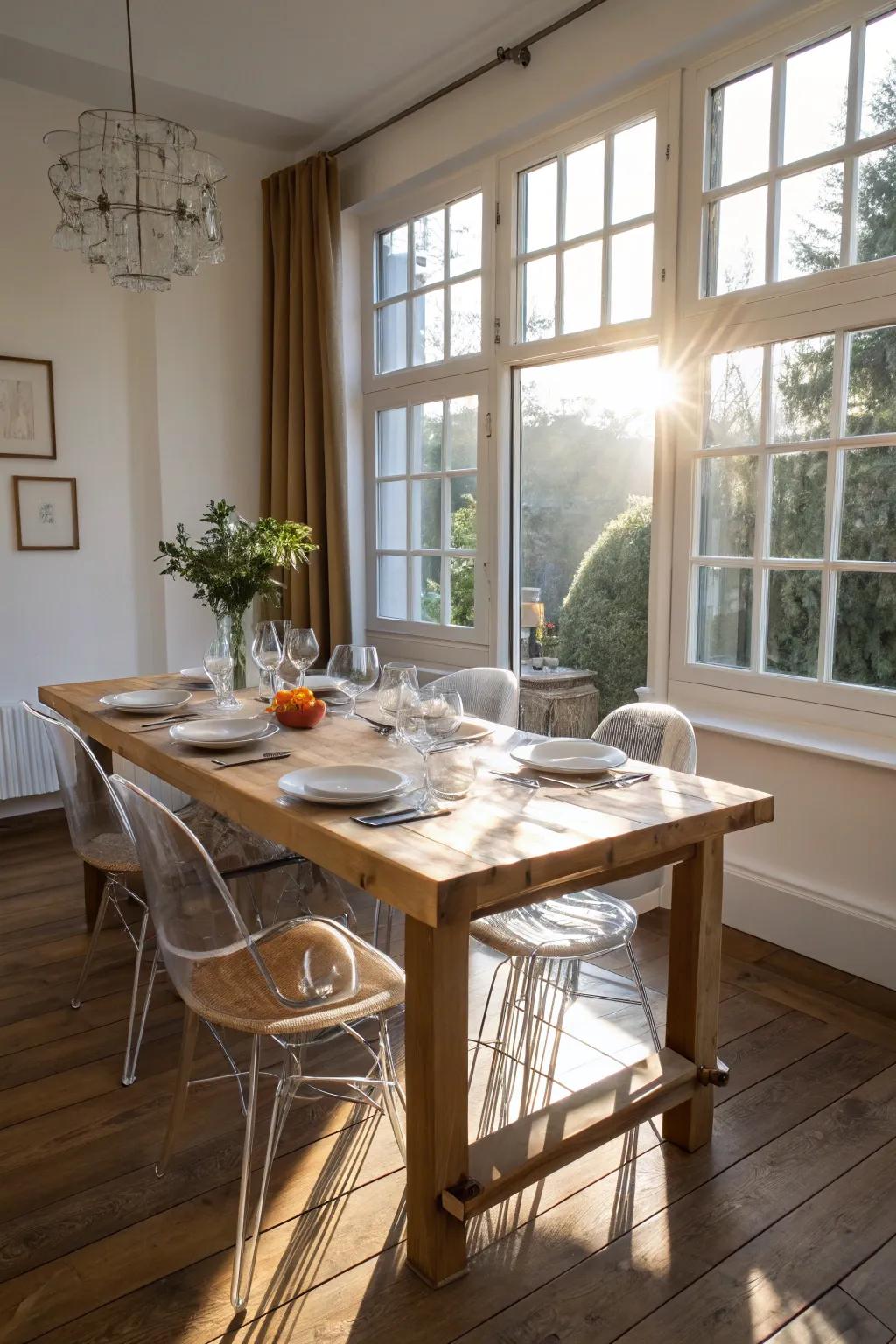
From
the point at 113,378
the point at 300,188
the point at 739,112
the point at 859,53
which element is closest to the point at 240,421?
the point at 113,378

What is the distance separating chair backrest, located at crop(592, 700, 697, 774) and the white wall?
2.82 m

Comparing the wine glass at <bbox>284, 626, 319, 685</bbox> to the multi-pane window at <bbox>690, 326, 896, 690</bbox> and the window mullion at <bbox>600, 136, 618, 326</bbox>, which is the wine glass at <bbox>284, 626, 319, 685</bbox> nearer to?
the multi-pane window at <bbox>690, 326, 896, 690</bbox>

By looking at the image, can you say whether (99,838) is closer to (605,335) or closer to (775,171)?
(605,335)

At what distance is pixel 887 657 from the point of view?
108 inches

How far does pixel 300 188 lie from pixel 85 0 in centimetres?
122

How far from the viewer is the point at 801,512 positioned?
2.95m

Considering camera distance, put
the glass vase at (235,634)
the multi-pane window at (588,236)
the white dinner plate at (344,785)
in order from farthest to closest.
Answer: the multi-pane window at (588,236) < the glass vase at (235,634) < the white dinner plate at (344,785)

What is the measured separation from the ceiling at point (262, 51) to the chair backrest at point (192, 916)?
3.04 meters

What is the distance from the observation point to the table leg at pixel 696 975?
6.44 ft

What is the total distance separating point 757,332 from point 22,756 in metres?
3.41

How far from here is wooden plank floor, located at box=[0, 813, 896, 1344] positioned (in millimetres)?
1598

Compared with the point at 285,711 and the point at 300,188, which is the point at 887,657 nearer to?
the point at 285,711

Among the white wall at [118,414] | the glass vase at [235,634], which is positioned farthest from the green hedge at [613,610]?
the glass vase at [235,634]

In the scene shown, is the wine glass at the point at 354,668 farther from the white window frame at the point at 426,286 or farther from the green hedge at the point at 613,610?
the green hedge at the point at 613,610
